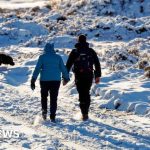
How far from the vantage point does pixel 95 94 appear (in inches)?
555

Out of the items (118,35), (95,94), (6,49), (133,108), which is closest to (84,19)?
(118,35)

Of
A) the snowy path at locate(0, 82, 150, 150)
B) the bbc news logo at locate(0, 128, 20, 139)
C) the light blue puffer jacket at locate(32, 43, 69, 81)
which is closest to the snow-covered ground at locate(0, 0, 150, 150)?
the snowy path at locate(0, 82, 150, 150)

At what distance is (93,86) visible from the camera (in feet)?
47.6

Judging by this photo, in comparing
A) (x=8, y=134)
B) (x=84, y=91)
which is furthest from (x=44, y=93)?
(x=8, y=134)

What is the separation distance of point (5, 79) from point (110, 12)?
1522 cm

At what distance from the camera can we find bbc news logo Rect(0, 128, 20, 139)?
9266 mm

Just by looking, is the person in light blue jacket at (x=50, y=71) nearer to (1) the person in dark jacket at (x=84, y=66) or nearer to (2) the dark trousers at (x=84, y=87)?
(1) the person in dark jacket at (x=84, y=66)

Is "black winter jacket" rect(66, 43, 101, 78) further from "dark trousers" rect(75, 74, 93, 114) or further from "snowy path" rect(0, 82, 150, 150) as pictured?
"snowy path" rect(0, 82, 150, 150)

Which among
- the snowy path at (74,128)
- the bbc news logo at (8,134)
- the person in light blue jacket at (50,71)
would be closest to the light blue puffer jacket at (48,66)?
the person in light blue jacket at (50,71)

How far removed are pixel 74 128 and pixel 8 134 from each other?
4.67 feet

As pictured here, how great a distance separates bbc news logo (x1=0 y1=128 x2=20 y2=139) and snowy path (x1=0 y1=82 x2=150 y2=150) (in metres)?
0.16

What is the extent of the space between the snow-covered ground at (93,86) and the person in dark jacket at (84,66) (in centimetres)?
50

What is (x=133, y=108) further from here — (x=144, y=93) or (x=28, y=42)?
(x=28, y=42)

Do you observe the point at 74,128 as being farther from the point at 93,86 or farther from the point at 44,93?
the point at 93,86
